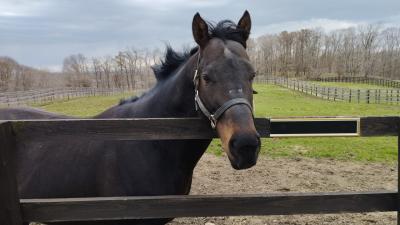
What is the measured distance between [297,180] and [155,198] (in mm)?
5112

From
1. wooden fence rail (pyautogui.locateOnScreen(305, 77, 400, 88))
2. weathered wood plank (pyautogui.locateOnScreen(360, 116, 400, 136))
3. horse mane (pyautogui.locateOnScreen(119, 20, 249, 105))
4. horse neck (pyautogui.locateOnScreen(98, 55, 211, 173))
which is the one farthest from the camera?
wooden fence rail (pyautogui.locateOnScreen(305, 77, 400, 88))

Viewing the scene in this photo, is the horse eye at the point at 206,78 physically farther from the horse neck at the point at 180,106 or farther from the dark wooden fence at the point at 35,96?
the dark wooden fence at the point at 35,96

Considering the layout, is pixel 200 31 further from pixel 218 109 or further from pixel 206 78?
pixel 218 109

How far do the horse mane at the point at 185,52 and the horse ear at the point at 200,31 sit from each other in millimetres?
62

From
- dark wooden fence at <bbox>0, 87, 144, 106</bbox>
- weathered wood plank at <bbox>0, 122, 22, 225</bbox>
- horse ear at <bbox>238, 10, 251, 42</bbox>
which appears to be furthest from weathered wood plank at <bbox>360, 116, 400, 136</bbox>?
dark wooden fence at <bbox>0, 87, 144, 106</bbox>

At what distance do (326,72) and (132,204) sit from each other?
108408 millimetres

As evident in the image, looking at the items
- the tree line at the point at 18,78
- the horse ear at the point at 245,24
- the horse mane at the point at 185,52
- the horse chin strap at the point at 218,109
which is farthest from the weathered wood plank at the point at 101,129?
the tree line at the point at 18,78

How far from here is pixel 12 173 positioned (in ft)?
7.97

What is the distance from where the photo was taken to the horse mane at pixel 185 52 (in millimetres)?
2764

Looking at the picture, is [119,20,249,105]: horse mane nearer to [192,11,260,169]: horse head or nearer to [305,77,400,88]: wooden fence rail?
[192,11,260,169]: horse head

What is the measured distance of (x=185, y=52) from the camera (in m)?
3.35

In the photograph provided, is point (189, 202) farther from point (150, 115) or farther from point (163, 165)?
point (150, 115)

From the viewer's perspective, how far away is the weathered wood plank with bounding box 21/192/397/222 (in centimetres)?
248

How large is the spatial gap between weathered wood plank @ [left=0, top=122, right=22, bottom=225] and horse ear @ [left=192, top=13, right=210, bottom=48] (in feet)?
4.87
